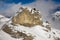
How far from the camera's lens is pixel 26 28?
74000 mm

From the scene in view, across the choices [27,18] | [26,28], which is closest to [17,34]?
[26,28]

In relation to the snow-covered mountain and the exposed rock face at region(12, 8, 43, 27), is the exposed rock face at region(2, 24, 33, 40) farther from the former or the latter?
the exposed rock face at region(12, 8, 43, 27)

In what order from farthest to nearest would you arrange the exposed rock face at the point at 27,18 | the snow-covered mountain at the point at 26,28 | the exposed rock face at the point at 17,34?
the exposed rock face at the point at 27,18 → the snow-covered mountain at the point at 26,28 → the exposed rock face at the point at 17,34

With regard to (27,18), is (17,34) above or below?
below

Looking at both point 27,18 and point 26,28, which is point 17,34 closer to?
point 26,28

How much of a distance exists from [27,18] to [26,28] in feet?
21.3

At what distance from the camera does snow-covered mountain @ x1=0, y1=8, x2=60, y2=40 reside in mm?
65812

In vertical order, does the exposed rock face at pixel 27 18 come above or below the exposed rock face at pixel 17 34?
above

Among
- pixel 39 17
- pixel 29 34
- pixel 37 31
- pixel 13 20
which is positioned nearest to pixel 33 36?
pixel 29 34

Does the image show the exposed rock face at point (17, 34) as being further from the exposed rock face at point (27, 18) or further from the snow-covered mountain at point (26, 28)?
the exposed rock face at point (27, 18)

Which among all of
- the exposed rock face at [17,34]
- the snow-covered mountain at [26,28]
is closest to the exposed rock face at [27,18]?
the snow-covered mountain at [26,28]

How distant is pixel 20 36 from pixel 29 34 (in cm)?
380

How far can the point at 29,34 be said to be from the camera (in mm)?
67312

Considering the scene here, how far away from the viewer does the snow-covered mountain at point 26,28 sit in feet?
216
